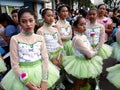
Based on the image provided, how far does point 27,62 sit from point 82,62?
1418 mm

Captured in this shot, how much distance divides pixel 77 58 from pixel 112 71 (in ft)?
2.36

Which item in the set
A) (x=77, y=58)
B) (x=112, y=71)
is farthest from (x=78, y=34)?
(x=112, y=71)

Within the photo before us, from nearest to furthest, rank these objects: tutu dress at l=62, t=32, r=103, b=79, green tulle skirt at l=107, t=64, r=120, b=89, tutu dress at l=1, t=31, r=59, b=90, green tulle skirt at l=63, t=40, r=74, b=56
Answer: tutu dress at l=1, t=31, r=59, b=90, green tulle skirt at l=107, t=64, r=120, b=89, tutu dress at l=62, t=32, r=103, b=79, green tulle skirt at l=63, t=40, r=74, b=56

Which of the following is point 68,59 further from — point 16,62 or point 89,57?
point 16,62

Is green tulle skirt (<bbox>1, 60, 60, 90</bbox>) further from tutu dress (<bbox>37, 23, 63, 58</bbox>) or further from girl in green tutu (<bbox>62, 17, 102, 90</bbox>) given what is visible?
tutu dress (<bbox>37, 23, 63, 58</bbox>)

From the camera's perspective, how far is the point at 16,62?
11.9 ft

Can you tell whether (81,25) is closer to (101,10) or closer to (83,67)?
(83,67)

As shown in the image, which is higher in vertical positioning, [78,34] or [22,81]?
[78,34]

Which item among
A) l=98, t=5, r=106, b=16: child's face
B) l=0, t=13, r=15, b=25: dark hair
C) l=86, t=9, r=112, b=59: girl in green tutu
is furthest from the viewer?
l=98, t=5, r=106, b=16: child's face

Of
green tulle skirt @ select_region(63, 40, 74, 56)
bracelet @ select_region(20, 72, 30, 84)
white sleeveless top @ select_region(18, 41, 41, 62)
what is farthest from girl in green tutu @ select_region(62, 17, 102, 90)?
bracelet @ select_region(20, 72, 30, 84)

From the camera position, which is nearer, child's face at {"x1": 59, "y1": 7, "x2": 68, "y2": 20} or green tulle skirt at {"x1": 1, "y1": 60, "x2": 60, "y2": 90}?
green tulle skirt at {"x1": 1, "y1": 60, "x2": 60, "y2": 90}

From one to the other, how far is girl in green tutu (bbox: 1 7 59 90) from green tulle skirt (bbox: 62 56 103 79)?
3.16ft

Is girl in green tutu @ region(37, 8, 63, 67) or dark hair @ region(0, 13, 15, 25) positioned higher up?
dark hair @ region(0, 13, 15, 25)

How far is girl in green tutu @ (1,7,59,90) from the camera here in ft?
11.7
